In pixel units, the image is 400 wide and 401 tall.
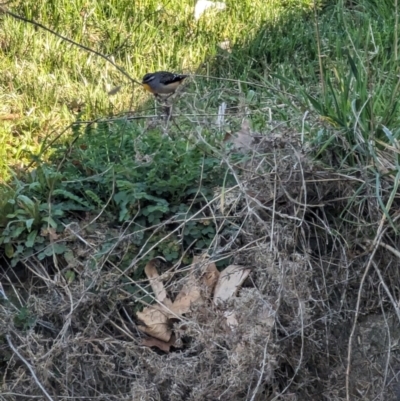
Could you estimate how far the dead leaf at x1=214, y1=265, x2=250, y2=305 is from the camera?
3820 mm

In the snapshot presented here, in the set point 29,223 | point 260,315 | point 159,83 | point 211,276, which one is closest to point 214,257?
point 211,276

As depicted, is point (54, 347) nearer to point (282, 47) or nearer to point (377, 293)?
point (377, 293)

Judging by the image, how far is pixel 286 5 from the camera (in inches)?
259

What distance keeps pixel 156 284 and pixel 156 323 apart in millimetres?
198

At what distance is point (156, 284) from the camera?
392 cm

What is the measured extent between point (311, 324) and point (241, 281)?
1.37 feet

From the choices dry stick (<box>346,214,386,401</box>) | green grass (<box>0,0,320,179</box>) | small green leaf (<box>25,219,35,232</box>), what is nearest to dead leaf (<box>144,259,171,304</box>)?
small green leaf (<box>25,219,35,232</box>)

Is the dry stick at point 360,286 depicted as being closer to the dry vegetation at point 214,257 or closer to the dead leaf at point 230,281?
the dry vegetation at point 214,257

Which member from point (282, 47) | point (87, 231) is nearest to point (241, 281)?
point (87, 231)

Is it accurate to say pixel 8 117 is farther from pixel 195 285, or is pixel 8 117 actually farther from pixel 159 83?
pixel 195 285

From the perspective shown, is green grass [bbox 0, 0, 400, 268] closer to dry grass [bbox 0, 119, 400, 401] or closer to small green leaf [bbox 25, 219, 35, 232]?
small green leaf [bbox 25, 219, 35, 232]

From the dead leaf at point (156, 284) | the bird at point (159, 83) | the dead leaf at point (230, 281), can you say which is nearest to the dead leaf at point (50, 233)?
the dead leaf at point (156, 284)

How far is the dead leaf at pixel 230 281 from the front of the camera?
3820 mm

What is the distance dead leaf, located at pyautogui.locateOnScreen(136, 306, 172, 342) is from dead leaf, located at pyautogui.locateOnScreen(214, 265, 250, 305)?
0.85 ft
